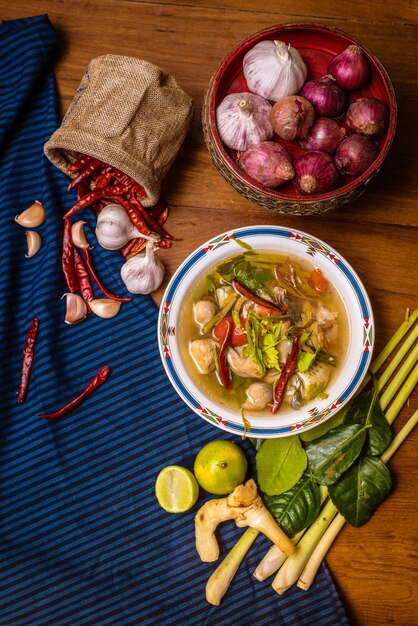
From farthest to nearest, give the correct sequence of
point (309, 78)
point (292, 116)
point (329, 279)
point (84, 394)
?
point (84, 394)
point (329, 279)
point (309, 78)
point (292, 116)

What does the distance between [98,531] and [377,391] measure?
3.49 ft

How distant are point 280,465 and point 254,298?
558 millimetres

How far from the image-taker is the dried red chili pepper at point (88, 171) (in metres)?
2.11

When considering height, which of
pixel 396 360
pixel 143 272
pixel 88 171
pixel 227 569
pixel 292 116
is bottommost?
pixel 227 569

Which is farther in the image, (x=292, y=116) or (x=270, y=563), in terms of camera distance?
(x=270, y=563)

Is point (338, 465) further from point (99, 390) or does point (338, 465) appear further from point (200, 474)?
point (99, 390)

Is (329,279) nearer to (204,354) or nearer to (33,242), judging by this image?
(204,354)

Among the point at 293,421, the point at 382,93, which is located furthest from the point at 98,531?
the point at 382,93

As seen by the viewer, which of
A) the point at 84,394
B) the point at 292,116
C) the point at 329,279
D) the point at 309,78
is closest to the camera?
the point at 292,116

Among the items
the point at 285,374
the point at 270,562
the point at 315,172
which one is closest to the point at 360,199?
the point at 315,172

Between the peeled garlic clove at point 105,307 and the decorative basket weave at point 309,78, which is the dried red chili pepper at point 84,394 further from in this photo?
the decorative basket weave at point 309,78

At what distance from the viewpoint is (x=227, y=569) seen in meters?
2.06

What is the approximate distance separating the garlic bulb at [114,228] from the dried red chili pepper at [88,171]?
0.40 ft

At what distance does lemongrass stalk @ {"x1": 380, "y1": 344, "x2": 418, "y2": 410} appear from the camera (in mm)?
2105
